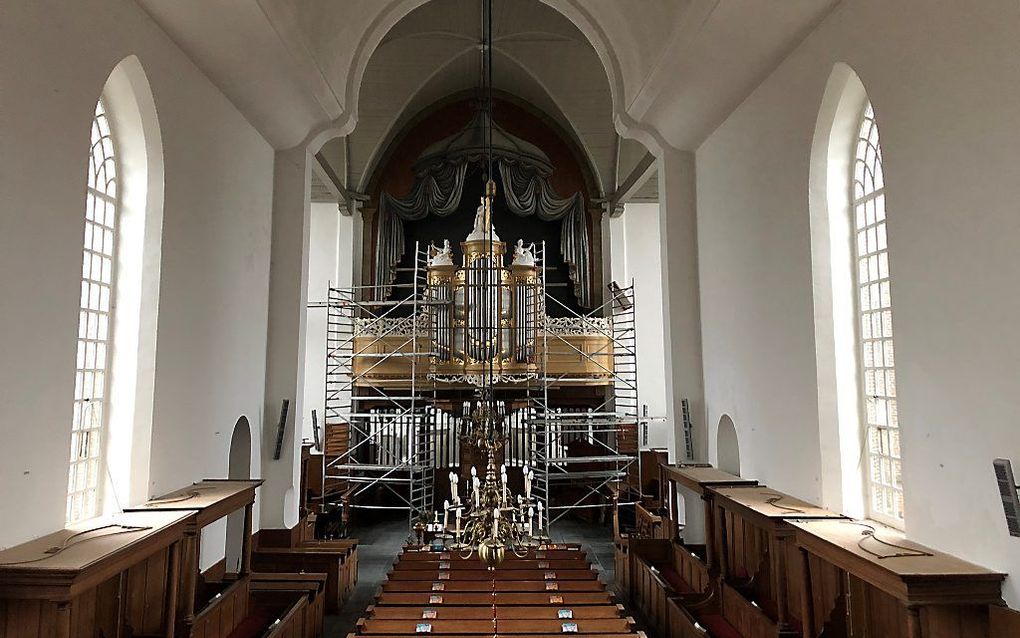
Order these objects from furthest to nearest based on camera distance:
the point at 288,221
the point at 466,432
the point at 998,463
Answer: the point at 466,432 → the point at 288,221 → the point at 998,463

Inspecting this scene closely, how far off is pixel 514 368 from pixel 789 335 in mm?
6899

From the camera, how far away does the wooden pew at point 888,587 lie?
4.23 m

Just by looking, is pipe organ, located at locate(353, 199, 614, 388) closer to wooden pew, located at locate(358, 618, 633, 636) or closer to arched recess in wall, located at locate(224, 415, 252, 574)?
arched recess in wall, located at locate(224, 415, 252, 574)

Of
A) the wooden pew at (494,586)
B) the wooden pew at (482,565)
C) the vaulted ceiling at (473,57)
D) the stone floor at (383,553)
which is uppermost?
the vaulted ceiling at (473,57)

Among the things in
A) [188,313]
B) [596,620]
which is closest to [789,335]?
[596,620]

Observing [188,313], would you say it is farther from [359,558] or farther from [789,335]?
[789,335]

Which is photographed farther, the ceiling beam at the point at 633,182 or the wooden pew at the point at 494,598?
the ceiling beam at the point at 633,182

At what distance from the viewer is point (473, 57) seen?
1519 cm

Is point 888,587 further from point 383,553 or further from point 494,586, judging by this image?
point 383,553

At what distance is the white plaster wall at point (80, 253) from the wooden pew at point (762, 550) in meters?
5.71

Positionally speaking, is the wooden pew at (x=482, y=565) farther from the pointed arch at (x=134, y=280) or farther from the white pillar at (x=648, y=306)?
the white pillar at (x=648, y=306)

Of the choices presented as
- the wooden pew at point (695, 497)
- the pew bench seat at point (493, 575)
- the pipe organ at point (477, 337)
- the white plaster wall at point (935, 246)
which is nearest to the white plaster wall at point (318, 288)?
the pipe organ at point (477, 337)

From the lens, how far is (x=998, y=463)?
166 inches

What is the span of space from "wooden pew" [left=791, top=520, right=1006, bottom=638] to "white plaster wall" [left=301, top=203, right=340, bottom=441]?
36.6ft
